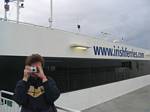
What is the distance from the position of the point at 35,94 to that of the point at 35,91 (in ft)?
0.09

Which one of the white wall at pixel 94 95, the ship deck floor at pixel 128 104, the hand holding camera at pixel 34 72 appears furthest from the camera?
the ship deck floor at pixel 128 104

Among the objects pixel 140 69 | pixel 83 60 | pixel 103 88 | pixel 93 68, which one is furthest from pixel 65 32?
pixel 140 69

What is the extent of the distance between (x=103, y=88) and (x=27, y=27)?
15.0 feet

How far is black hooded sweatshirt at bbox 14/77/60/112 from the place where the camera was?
2266 mm

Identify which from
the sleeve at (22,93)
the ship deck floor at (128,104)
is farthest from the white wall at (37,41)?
the sleeve at (22,93)

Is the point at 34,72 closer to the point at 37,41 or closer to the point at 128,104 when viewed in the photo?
the point at 37,41

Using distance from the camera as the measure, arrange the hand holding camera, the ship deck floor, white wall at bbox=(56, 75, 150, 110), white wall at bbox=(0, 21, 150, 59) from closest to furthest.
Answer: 1. the hand holding camera
2. white wall at bbox=(0, 21, 150, 59)
3. white wall at bbox=(56, 75, 150, 110)
4. the ship deck floor

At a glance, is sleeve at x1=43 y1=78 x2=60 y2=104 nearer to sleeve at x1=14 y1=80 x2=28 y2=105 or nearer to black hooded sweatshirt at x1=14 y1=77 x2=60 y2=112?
black hooded sweatshirt at x1=14 y1=77 x2=60 y2=112

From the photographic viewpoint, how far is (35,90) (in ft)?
7.43

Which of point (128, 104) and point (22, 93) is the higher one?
point (22, 93)

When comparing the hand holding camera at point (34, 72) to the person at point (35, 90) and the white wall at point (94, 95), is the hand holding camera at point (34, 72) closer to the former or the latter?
the person at point (35, 90)

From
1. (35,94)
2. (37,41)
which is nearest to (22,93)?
(35,94)

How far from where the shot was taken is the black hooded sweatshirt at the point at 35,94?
7.43 feet

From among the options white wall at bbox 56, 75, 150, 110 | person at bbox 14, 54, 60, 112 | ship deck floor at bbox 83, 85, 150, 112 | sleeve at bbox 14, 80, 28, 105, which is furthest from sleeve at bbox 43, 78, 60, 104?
ship deck floor at bbox 83, 85, 150, 112
